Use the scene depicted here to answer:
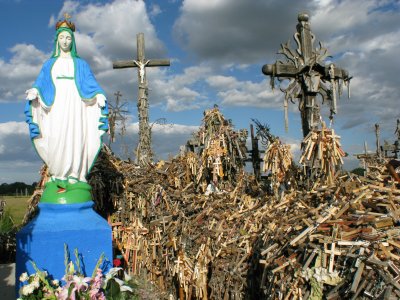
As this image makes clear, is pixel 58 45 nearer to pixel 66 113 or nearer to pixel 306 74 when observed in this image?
pixel 66 113

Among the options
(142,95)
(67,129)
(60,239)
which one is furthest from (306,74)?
(142,95)

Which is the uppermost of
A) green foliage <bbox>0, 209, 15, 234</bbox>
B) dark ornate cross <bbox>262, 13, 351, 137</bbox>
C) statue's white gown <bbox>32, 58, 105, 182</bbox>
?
dark ornate cross <bbox>262, 13, 351, 137</bbox>

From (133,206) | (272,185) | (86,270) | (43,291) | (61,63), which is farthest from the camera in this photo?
(133,206)

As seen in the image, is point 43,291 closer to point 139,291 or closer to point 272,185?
point 139,291

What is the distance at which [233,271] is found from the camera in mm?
6047

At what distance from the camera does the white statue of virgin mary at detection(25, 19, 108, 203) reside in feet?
20.5

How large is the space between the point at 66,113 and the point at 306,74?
14.0 feet

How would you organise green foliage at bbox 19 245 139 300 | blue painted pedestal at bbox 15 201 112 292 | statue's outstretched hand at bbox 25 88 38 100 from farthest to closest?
statue's outstretched hand at bbox 25 88 38 100, blue painted pedestal at bbox 15 201 112 292, green foliage at bbox 19 245 139 300

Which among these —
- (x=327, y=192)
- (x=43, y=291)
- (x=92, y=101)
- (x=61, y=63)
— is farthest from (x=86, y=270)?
(x=327, y=192)

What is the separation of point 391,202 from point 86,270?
398cm

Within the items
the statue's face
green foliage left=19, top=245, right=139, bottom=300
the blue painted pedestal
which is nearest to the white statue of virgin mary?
the statue's face

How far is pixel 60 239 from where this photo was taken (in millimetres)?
5773

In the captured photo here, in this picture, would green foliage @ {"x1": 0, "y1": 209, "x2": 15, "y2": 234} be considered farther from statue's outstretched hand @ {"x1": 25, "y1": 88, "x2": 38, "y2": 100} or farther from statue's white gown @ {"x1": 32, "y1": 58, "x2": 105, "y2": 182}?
statue's outstretched hand @ {"x1": 25, "y1": 88, "x2": 38, "y2": 100}

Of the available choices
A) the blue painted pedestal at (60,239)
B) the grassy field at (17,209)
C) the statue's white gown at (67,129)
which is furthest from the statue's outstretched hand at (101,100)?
the grassy field at (17,209)
